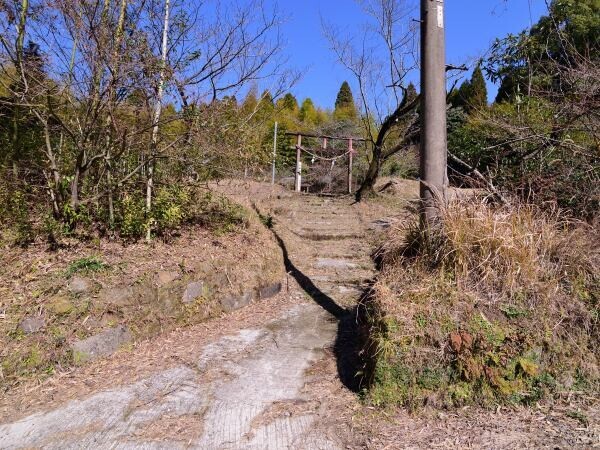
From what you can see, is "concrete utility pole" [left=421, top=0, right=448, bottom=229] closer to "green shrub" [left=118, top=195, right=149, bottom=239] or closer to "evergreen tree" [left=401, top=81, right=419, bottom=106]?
"green shrub" [left=118, top=195, right=149, bottom=239]

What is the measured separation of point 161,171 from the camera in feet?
18.8

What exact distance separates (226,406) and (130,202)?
2.97 meters

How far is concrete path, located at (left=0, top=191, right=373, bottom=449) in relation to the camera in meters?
2.83

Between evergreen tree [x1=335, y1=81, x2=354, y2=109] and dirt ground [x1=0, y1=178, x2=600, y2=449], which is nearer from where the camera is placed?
dirt ground [x1=0, y1=178, x2=600, y2=449]

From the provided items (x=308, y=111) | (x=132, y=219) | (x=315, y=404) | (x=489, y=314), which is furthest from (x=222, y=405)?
(x=308, y=111)

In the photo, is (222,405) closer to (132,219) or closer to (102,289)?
(102,289)

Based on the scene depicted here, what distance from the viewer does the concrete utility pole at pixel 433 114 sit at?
4.10 meters

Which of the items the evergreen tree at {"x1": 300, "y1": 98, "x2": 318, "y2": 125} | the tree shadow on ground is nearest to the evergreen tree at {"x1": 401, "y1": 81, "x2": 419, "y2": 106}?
the tree shadow on ground

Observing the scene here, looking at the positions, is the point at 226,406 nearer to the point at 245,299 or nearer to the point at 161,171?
the point at 245,299

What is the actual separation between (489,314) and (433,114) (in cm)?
180

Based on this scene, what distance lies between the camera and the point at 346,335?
4539 mm

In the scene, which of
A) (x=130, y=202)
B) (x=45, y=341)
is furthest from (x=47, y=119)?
(x=45, y=341)

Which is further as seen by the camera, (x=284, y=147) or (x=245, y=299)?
(x=284, y=147)

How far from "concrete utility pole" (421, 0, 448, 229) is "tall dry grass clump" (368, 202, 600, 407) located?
207 mm
